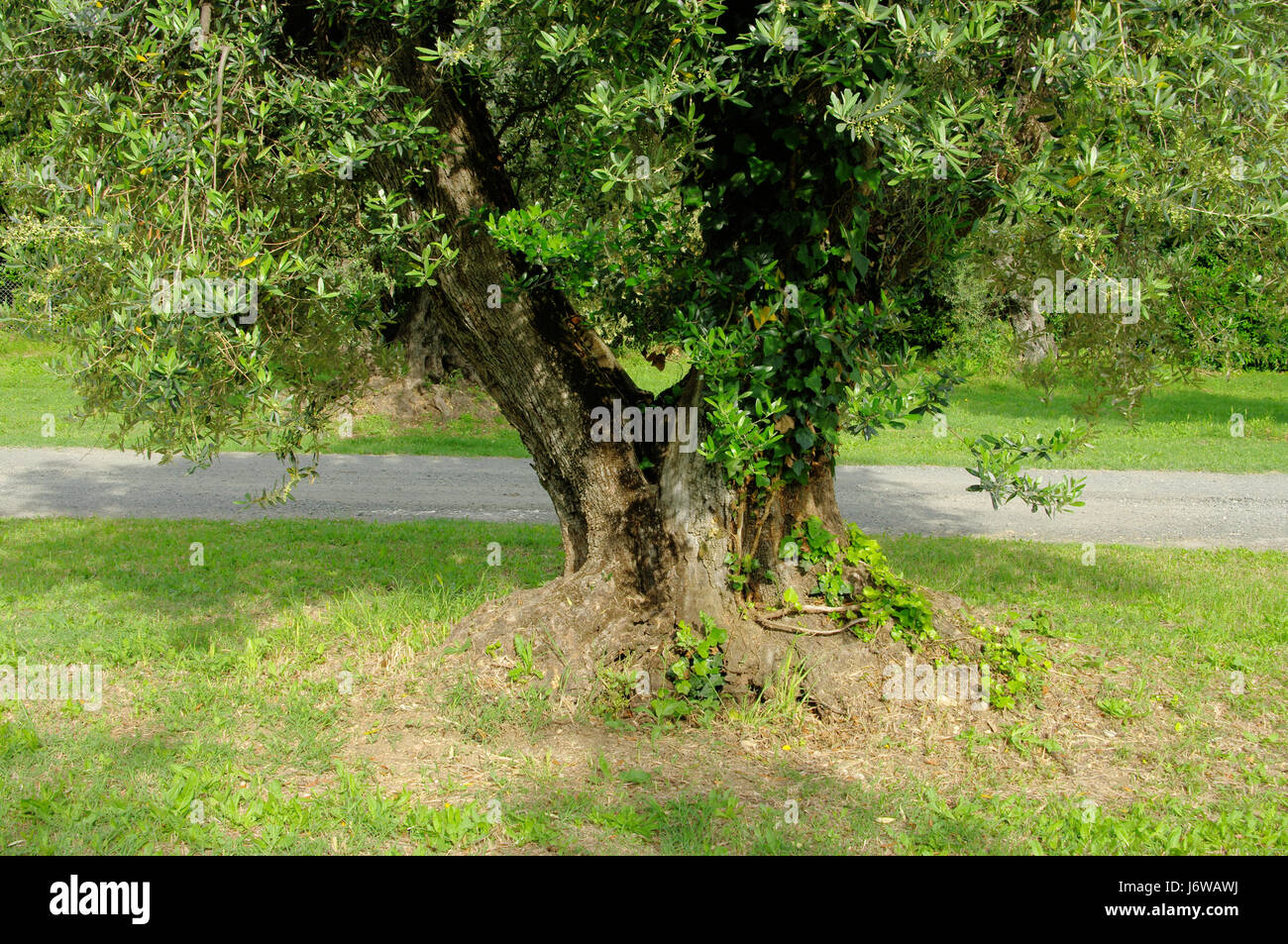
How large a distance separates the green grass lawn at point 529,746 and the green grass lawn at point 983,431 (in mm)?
5000

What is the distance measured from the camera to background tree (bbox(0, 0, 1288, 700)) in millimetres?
4125

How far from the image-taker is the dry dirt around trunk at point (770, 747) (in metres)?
4.93

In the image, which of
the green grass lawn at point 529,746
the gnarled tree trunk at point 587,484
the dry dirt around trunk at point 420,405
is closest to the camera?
the green grass lawn at point 529,746

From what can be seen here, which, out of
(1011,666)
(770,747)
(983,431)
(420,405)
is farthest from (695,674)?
(420,405)

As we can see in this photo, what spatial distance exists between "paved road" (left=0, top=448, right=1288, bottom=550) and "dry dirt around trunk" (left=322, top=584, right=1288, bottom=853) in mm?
4154

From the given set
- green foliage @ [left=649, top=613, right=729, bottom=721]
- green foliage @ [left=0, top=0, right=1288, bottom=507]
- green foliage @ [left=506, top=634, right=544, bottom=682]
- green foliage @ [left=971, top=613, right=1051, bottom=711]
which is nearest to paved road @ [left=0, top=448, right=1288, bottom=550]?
green foliage @ [left=971, top=613, right=1051, bottom=711]

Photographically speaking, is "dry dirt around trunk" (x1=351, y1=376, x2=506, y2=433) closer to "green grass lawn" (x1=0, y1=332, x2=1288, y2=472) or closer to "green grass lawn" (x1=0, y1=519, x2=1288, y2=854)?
"green grass lawn" (x1=0, y1=332, x2=1288, y2=472)

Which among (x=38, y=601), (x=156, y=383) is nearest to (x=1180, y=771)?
(x=156, y=383)

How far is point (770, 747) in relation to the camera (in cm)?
534

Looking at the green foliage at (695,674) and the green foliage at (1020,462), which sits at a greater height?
the green foliage at (1020,462)

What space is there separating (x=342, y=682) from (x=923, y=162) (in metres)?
4.13

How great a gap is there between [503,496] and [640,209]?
19.5 feet

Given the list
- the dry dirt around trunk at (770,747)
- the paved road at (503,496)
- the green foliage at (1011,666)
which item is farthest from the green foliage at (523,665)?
the paved road at (503,496)

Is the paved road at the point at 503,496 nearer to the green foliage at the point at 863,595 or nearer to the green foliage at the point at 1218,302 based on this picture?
the green foliage at the point at 863,595
